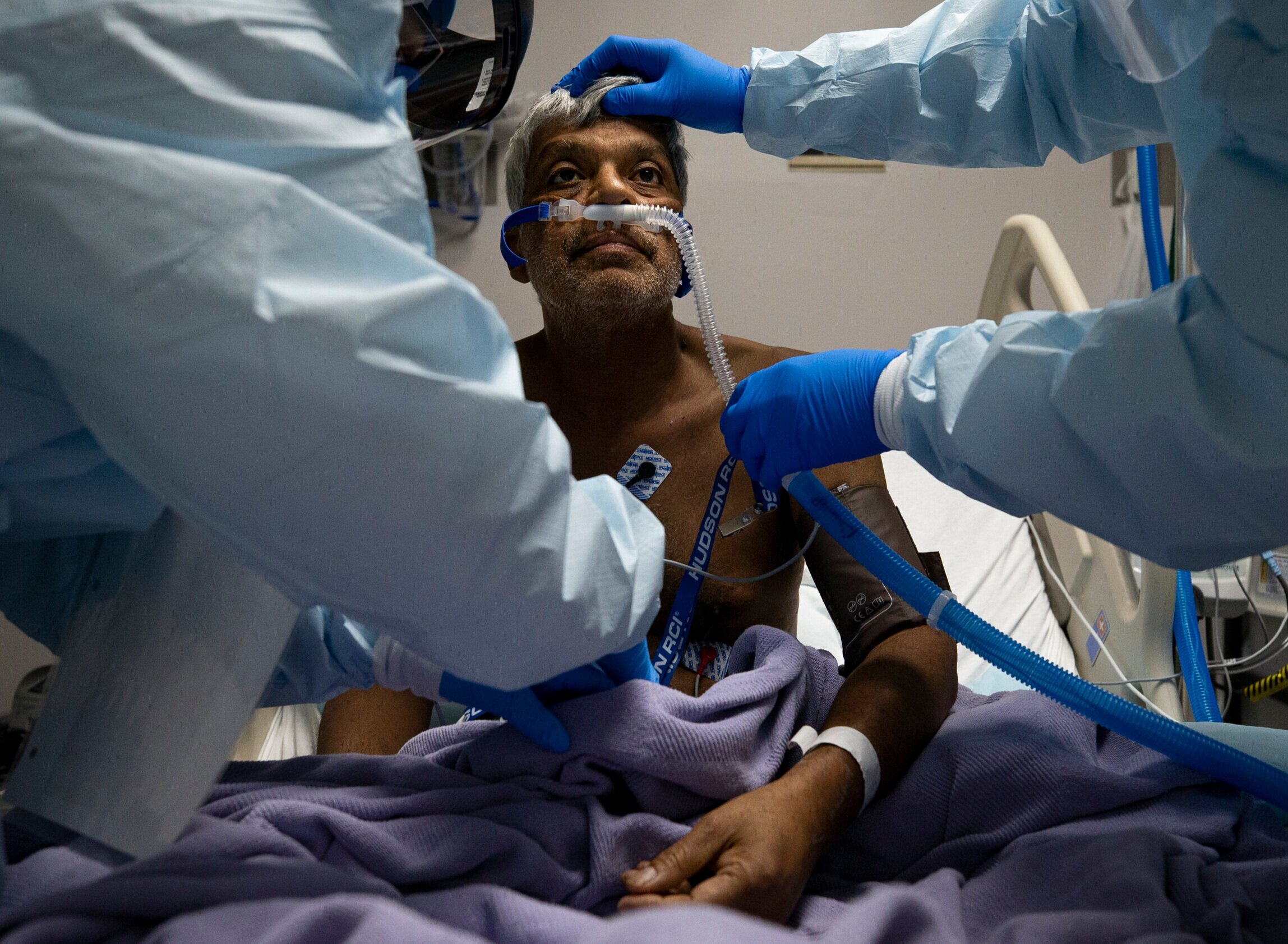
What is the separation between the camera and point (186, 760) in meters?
0.77

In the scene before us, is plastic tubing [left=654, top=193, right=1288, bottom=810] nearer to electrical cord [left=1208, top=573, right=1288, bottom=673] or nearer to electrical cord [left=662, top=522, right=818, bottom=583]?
electrical cord [left=662, top=522, right=818, bottom=583]

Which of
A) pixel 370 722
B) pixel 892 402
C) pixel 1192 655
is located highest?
pixel 892 402

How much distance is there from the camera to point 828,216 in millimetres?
2959

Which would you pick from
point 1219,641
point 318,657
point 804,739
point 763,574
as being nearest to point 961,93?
point 763,574

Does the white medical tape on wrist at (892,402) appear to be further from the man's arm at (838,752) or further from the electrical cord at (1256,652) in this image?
the electrical cord at (1256,652)

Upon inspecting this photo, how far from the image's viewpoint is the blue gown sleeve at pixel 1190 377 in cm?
78

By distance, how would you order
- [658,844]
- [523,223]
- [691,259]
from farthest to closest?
[523,223]
[691,259]
[658,844]

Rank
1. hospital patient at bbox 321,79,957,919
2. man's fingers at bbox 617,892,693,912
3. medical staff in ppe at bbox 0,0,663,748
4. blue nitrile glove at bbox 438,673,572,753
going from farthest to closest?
1. hospital patient at bbox 321,79,957,919
2. blue nitrile glove at bbox 438,673,572,753
3. man's fingers at bbox 617,892,693,912
4. medical staff in ppe at bbox 0,0,663,748

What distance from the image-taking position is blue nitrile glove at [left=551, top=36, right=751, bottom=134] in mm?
1589

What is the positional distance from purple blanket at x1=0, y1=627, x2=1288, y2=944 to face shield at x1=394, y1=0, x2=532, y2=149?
0.78m

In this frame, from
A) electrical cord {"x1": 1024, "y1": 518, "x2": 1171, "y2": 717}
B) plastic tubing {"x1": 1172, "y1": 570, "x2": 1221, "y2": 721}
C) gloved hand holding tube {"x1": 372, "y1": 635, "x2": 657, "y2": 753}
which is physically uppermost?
gloved hand holding tube {"x1": 372, "y1": 635, "x2": 657, "y2": 753}

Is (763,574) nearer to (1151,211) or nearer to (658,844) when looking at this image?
(658,844)

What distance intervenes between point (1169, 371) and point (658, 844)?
63 cm

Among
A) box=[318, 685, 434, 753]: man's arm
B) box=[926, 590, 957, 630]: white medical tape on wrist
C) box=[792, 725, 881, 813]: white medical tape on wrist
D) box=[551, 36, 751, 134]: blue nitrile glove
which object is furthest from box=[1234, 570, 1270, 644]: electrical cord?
box=[318, 685, 434, 753]: man's arm
